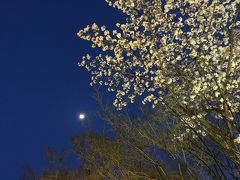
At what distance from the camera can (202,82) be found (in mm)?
9148

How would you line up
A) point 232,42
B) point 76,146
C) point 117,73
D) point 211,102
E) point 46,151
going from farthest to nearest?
1. point 46,151
2. point 76,146
3. point 117,73
4. point 211,102
5. point 232,42

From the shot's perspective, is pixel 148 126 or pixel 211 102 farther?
pixel 148 126

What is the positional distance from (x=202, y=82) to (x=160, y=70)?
3.79ft

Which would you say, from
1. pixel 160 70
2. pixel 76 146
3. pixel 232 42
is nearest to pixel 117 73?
pixel 160 70

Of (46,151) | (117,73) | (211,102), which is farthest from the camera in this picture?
(46,151)

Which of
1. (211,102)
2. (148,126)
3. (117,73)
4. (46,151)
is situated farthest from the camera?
(46,151)

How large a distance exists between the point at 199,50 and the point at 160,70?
1121 mm

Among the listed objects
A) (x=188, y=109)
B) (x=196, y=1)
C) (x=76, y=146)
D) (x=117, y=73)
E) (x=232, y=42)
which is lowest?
(x=188, y=109)

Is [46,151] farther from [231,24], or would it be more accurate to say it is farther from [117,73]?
[231,24]

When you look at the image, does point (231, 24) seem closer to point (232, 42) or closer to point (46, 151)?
point (232, 42)

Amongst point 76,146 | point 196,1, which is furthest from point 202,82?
point 76,146

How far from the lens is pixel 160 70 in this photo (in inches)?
388

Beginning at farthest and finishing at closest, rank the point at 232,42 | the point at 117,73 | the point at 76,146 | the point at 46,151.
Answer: the point at 46,151
the point at 76,146
the point at 117,73
the point at 232,42

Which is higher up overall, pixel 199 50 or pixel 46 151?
pixel 46 151
